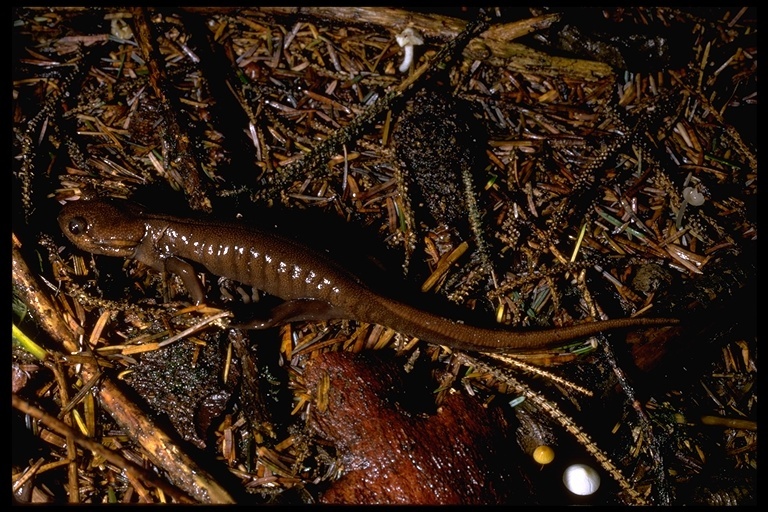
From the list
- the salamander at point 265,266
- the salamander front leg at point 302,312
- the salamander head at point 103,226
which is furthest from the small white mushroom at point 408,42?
the salamander head at point 103,226

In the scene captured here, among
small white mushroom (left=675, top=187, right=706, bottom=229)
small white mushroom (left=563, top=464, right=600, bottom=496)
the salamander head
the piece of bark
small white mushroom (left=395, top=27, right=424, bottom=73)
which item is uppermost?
small white mushroom (left=395, top=27, right=424, bottom=73)

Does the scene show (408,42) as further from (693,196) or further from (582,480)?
(582,480)

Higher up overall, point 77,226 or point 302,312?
point 77,226

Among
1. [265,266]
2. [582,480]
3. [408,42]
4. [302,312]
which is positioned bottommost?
[582,480]

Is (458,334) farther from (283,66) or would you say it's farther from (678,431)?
(283,66)

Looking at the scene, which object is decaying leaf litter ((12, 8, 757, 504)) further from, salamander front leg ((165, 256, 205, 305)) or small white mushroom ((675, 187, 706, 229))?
salamander front leg ((165, 256, 205, 305))

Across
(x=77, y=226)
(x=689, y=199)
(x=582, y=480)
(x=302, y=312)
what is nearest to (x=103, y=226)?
(x=77, y=226)

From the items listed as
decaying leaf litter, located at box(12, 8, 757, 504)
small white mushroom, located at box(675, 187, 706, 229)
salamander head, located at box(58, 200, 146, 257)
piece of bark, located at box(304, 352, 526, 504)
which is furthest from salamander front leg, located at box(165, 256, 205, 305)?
small white mushroom, located at box(675, 187, 706, 229)

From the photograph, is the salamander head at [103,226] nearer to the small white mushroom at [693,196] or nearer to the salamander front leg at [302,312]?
the salamander front leg at [302,312]

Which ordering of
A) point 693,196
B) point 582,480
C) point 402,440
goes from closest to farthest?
point 402,440
point 582,480
point 693,196
